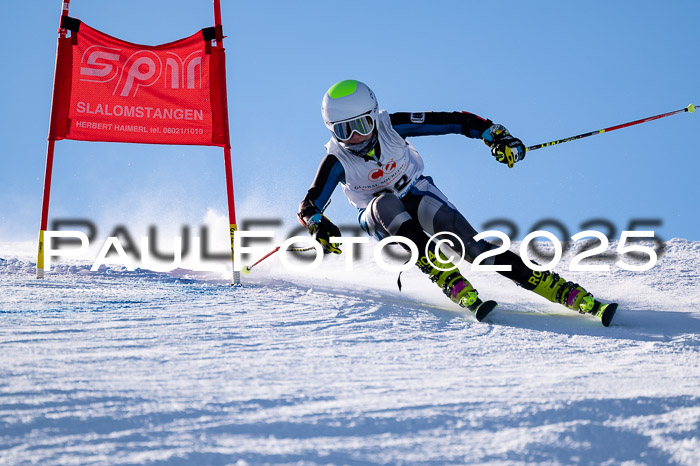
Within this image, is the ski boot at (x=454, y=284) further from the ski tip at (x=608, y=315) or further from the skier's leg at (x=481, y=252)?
the ski tip at (x=608, y=315)

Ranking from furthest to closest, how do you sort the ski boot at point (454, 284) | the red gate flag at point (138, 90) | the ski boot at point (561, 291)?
the red gate flag at point (138, 90) < the ski boot at point (561, 291) < the ski boot at point (454, 284)

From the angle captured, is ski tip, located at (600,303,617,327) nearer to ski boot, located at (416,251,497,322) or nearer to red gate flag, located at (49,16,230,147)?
ski boot, located at (416,251,497,322)

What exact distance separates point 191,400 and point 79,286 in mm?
2972

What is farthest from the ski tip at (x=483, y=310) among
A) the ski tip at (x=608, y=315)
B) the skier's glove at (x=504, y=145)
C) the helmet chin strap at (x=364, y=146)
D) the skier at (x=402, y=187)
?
the helmet chin strap at (x=364, y=146)

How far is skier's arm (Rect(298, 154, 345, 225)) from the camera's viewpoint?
3.93 m

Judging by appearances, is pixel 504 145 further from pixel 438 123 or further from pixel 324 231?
pixel 324 231

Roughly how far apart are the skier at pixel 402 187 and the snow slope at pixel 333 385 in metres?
0.22

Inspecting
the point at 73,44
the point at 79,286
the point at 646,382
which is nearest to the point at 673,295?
the point at 646,382

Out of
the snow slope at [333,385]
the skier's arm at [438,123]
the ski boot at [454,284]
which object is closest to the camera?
the snow slope at [333,385]

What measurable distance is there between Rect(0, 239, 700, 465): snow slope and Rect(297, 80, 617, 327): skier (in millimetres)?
215

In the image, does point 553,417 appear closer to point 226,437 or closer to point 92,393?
point 226,437

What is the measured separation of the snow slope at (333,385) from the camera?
1495mm

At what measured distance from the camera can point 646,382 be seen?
2000mm

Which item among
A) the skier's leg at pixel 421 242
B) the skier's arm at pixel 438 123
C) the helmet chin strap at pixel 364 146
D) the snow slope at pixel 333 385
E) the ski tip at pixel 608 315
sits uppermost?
the skier's arm at pixel 438 123
